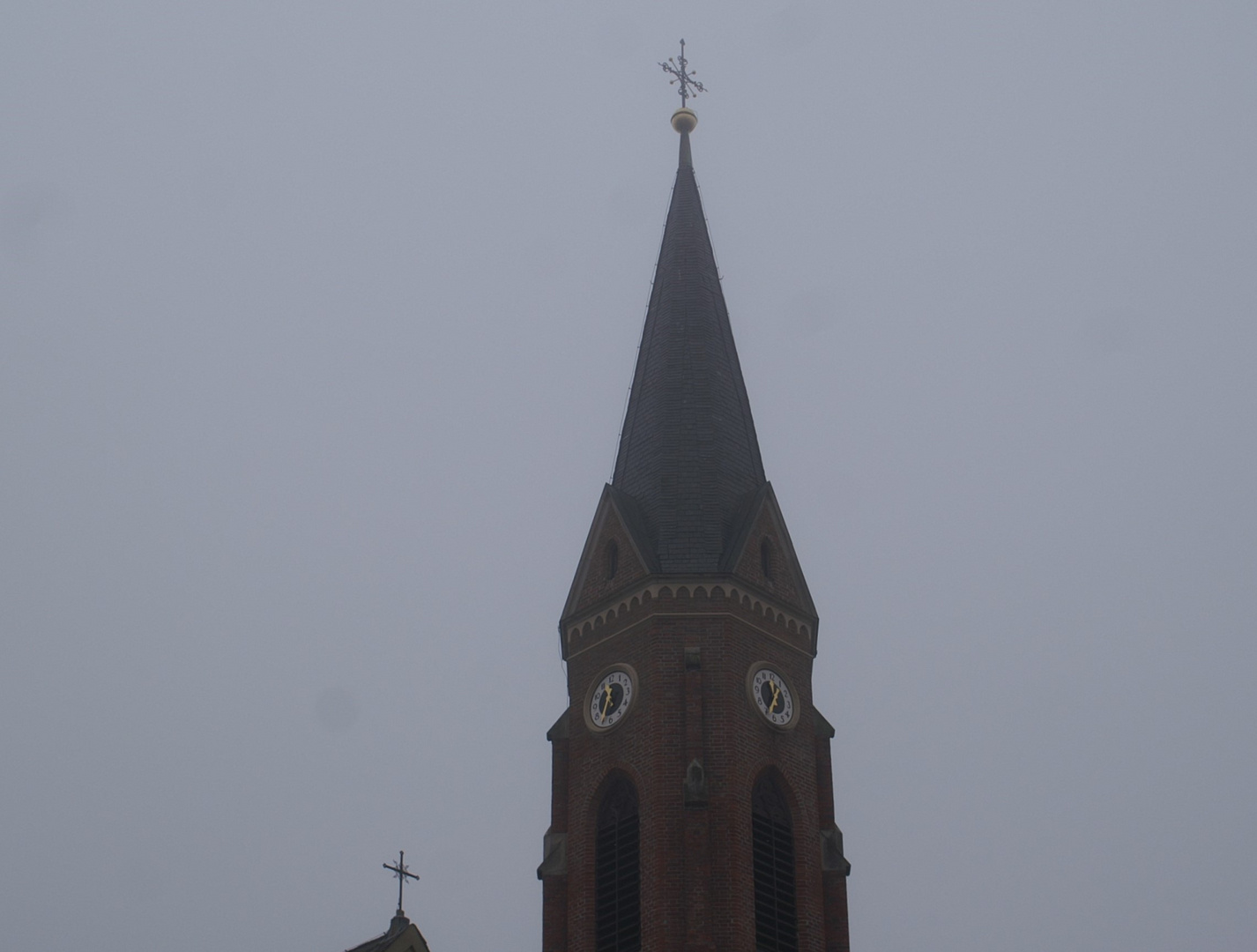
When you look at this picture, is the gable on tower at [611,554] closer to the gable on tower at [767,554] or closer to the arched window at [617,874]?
the gable on tower at [767,554]

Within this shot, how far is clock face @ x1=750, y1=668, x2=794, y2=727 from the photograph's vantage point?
51.2 meters

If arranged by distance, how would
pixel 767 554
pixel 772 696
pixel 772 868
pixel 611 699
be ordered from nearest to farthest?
pixel 772 868 < pixel 772 696 < pixel 611 699 < pixel 767 554

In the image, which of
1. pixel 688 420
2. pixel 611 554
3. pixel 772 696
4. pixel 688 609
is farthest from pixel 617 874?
pixel 688 420

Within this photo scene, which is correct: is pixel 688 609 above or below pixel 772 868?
above

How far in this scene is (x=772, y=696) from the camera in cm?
5169

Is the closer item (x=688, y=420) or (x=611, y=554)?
(x=611, y=554)

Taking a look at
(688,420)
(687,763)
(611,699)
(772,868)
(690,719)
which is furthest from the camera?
(688,420)

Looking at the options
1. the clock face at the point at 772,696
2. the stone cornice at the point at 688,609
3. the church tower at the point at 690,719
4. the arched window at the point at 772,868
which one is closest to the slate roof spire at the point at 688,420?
the church tower at the point at 690,719

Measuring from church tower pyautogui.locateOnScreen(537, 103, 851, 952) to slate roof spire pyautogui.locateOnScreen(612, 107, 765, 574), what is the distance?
71mm

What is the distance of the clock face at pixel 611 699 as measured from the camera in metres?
51.3

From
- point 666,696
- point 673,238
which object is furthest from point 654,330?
point 666,696

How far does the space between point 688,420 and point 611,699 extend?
8529 millimetres

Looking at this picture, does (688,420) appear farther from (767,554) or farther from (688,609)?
(688,609)

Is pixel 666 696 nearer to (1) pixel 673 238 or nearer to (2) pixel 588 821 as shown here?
(2) pixel 588 821
